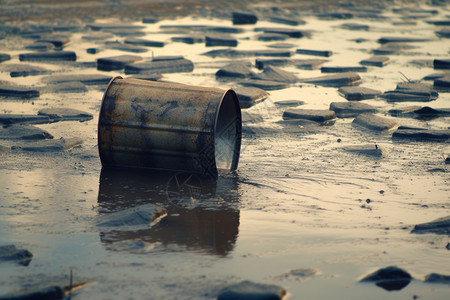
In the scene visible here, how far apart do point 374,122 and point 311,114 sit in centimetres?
64

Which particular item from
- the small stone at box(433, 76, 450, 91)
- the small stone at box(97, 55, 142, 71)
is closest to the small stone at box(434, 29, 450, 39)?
the small stone at box(433, 76, 450, 91)

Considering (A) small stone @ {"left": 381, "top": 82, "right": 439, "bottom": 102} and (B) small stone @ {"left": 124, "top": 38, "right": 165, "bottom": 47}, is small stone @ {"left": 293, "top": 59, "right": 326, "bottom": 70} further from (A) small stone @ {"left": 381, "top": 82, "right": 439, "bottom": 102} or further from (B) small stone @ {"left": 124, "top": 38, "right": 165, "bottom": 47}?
(B) small stone @ {"left": 124, "top": 38, "right": 165, "bottom": 47}

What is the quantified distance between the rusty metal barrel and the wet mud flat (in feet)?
0.41

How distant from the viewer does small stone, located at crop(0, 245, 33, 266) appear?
406 centimetres

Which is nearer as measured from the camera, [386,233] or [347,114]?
[386,233]

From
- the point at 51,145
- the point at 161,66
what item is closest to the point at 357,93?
the point at 161,66

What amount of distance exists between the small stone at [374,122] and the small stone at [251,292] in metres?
3.94

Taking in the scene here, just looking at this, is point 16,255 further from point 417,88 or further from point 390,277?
point 417,88

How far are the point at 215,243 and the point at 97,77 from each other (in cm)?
559

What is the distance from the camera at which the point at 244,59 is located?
1141cm

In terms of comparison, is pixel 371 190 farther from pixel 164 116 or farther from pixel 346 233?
pixel 164 116

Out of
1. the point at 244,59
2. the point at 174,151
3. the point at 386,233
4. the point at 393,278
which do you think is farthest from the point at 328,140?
the point at 244,59

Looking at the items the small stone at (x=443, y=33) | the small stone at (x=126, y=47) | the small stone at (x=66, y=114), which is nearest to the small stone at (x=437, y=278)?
the small stone at (x=66, y=114)

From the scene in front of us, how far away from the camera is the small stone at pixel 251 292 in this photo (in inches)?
142
